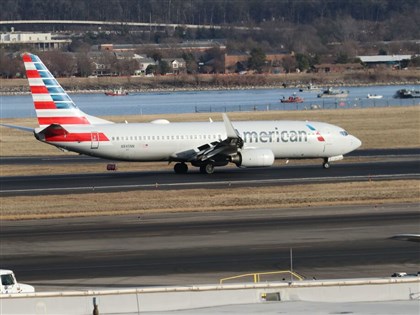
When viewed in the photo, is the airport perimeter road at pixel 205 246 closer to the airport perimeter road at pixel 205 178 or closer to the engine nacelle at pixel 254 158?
the airport perimeter road at pixel 205 178

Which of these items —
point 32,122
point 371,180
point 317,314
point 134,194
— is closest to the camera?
point 317,314

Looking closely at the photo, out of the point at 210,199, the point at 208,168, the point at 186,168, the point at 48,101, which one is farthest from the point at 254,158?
the point at 48,101

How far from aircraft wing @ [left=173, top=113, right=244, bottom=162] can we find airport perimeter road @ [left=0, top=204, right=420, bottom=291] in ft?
49.6

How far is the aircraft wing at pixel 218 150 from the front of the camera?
68.1 meters

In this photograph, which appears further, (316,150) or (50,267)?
(316,150)

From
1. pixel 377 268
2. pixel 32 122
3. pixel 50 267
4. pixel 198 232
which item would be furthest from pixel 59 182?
pixel 32 122

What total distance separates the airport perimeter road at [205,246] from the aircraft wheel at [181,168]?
1731cm

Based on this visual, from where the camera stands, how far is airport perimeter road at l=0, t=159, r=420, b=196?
63531 mm

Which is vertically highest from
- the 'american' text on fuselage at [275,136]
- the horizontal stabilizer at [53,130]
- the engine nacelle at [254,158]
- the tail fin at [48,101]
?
the tail fin at [48,101]

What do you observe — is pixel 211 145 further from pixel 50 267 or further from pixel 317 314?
pixel 317 314

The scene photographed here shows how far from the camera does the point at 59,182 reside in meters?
66.8

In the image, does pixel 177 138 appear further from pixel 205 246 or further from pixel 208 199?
pixel 205 246

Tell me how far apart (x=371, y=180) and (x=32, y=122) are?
66.1 meters

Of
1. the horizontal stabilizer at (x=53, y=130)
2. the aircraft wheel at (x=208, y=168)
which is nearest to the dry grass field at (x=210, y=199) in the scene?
the aircraft wheel at (x=208, y=168)
